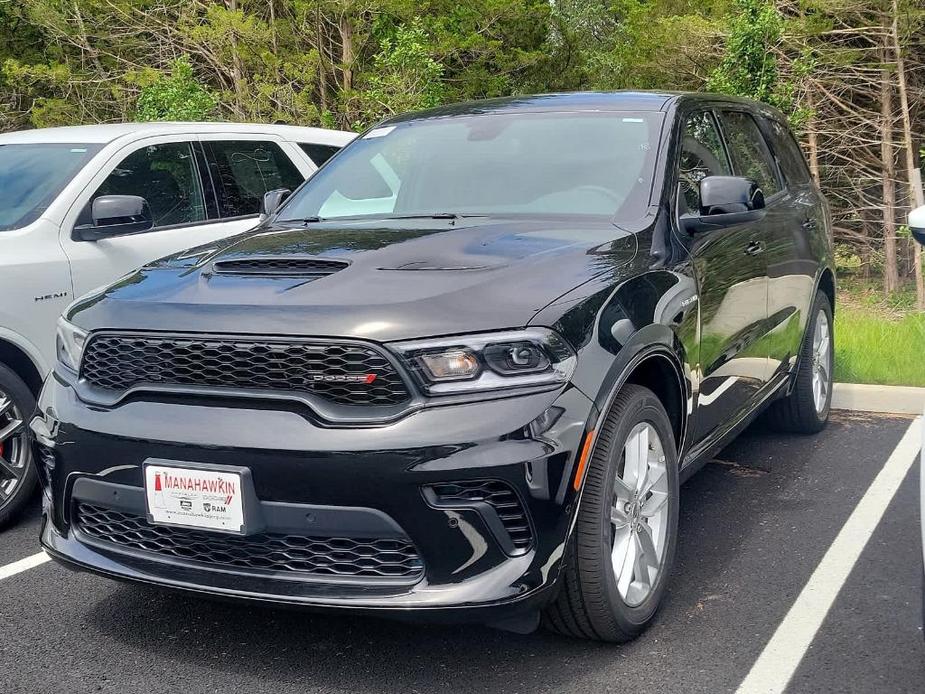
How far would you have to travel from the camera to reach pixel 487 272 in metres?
3.23

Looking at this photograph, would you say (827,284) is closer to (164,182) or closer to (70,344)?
(164,182)

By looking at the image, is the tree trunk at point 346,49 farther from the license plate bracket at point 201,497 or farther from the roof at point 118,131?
the license plate bracket at point 201,497

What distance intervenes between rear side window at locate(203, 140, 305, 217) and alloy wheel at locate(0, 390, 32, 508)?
6.29ft

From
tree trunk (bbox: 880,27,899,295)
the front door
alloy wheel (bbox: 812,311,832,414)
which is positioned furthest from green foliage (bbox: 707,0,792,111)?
tree trunk (bbox: 880,27,899,295)

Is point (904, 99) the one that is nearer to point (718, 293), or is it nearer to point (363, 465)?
point (718, 293)

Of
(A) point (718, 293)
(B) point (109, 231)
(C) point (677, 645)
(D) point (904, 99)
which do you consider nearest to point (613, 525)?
(C) point (677, 645)

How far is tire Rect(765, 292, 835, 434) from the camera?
5824 millimetres

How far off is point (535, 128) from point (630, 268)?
1.23 metres

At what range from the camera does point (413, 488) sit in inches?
112

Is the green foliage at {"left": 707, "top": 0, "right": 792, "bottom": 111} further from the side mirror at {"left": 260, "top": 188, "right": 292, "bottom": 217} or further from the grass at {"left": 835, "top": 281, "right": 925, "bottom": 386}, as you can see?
the side mirror at {"left": 260, "top": 188, "right": 292, "bottom": 217}

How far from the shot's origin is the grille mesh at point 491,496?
2861 mm

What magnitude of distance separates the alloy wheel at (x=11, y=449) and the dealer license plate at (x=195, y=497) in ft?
6.45

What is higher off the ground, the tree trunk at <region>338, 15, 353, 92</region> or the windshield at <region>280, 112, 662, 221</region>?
the windshield at <region>280, 112, 662, 221</region>

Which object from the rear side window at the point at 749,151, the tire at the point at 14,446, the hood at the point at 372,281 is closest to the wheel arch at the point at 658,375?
the hood at the point at 372,281
